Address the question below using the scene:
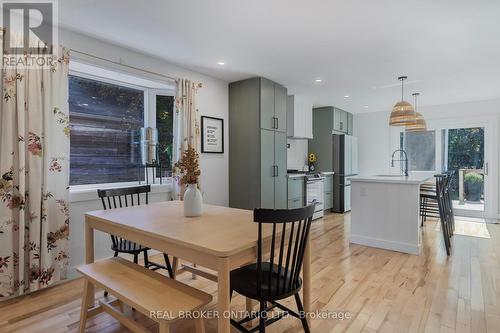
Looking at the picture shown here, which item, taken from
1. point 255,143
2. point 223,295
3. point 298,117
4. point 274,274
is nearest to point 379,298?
point 274,274

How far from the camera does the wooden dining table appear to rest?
4.47 feet

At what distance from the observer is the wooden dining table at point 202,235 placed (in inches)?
53.7

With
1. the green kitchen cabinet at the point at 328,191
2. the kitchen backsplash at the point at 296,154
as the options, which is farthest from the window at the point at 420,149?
the kitchen backsplash at the point at 296,154

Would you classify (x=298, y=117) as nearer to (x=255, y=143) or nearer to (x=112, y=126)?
(x=255, y=143)

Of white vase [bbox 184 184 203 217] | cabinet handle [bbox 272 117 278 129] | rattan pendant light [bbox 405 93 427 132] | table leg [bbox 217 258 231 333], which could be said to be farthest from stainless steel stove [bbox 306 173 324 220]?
table leg [bbox 217 258 231 333]

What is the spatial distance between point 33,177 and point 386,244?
398 cm

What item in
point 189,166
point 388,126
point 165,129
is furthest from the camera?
point 388,126

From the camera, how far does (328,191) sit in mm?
5969

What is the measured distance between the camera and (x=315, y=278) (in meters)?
2.75

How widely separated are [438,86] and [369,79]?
1347 millimetres

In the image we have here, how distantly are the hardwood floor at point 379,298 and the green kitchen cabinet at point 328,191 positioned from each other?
7.43ft

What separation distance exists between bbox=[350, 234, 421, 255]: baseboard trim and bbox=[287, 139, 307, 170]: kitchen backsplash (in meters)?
2.31

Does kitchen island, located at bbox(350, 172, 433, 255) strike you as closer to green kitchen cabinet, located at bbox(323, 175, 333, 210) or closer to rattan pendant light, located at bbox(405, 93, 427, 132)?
rattan pendant light, located at bbox(405, 93, 427, 132)

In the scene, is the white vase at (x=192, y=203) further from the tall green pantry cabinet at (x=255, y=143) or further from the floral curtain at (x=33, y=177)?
the tall green pantry cabinet at (x=255, y=143)
